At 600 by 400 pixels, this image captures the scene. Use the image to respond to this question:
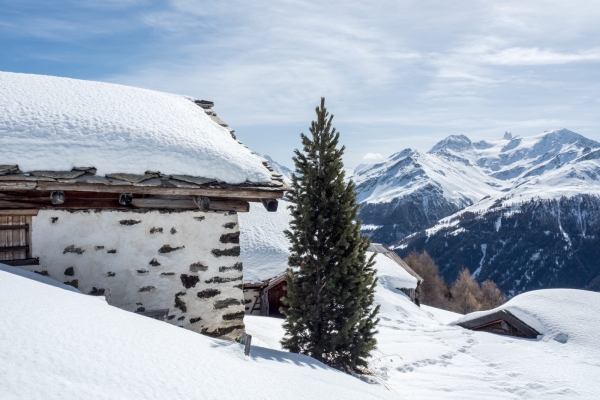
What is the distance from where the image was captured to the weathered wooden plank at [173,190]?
5617 mm

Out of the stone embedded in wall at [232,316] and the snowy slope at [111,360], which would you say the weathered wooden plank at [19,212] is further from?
the stone embedded in wall at [232,316]

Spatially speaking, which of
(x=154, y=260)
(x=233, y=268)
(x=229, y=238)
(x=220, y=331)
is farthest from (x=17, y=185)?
(x=220, y=331)

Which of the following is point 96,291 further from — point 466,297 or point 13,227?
point 466,297

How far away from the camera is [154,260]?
21.9 feet

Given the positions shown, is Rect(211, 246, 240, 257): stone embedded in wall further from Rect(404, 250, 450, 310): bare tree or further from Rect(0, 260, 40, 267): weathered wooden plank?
Rect(404, 250, 450, 310): bare tree

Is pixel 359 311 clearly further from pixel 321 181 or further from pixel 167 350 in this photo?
pixel 167 350

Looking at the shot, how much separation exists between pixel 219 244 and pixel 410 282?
29429 millimetres

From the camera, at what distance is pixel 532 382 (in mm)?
8438

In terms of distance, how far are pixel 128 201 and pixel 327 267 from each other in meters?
3.16

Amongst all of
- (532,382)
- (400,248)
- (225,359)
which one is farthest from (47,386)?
(400,248)

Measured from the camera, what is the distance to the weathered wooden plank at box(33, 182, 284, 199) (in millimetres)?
5617

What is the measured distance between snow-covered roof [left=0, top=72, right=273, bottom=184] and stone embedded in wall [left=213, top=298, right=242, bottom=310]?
196 centimetres

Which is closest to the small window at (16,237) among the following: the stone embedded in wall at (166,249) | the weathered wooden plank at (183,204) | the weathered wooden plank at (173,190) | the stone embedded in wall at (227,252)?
the weathered wooden plank at (173,190)

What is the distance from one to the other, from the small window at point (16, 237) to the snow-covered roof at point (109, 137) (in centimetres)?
78
